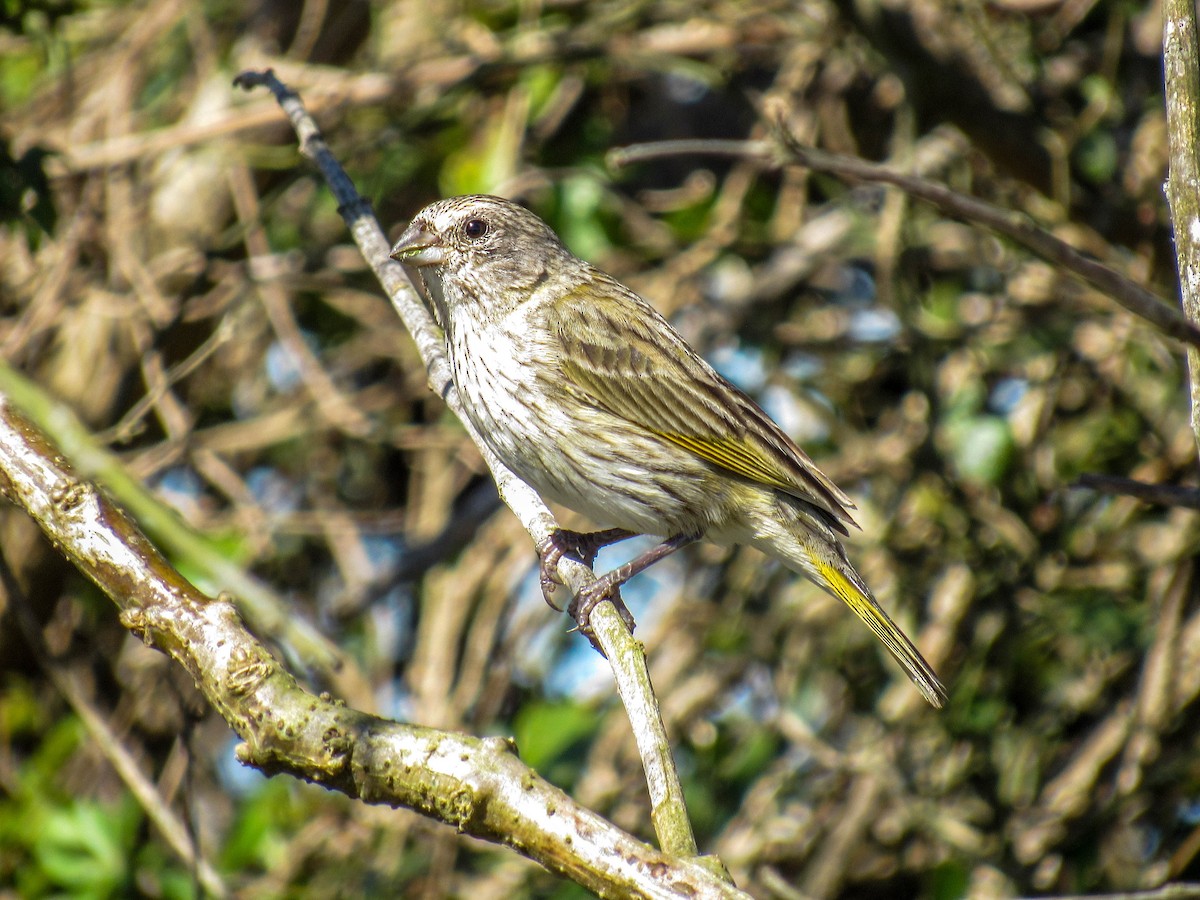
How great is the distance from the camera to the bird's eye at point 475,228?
4.28 m

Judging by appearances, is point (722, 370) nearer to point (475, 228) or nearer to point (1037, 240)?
point (475, 228)

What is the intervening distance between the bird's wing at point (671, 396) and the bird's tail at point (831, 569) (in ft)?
0.27

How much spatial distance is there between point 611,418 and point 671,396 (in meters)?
0.24

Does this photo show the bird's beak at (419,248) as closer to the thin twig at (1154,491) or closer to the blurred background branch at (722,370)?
the blurred background branch at (722,370)

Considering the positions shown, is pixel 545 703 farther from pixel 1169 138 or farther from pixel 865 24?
pixel 1169 138

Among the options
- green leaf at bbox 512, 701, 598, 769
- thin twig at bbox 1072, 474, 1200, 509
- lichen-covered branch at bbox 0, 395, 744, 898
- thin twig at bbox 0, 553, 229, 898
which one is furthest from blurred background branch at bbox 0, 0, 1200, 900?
thin twig at bbox 1072, 474, 1200, 509

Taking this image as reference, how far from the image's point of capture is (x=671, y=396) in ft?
13.9

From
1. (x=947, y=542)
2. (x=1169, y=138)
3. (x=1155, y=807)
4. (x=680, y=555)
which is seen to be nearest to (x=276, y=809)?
(x=680, y=555)

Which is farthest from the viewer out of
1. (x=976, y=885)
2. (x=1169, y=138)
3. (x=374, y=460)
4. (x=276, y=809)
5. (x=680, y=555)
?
(x=374, y=460)

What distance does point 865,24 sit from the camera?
490 cm

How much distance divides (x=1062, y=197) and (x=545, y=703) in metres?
2.95

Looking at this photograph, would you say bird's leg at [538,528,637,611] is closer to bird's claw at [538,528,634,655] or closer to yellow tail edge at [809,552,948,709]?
bird's claw at [538,528,634,655]

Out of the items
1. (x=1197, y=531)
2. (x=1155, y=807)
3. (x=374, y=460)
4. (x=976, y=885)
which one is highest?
(x=374, y=460)

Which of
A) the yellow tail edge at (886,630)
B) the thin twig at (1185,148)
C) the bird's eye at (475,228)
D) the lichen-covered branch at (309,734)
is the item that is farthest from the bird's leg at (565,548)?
the thin twig at (1185,148)
